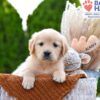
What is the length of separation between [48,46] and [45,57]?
0.17 feet

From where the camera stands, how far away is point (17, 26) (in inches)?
179

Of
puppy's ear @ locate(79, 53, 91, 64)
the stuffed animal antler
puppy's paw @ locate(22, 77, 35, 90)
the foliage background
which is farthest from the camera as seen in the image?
the foliage background

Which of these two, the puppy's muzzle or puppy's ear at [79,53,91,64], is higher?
the puppy's muzzle

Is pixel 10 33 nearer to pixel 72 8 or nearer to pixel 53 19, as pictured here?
pixel 53 19

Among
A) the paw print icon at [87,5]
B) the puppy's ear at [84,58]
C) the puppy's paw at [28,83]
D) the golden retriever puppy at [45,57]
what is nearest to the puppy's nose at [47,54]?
the golden retriever puppy at [45,57]

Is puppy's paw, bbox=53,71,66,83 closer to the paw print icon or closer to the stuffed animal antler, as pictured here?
the stuffed animal antler

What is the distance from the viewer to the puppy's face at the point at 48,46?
2.22m

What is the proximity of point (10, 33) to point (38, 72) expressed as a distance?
2.40 metres

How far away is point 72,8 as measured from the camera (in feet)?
9.45

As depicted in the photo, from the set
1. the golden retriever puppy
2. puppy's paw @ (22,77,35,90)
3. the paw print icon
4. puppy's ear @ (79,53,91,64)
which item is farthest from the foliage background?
puppy's paw @ (22,77,35,90)

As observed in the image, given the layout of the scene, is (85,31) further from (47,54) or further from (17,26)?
(17,26)

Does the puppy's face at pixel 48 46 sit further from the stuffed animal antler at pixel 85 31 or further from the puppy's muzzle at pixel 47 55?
the stuffed animal antler at pixel 85 31

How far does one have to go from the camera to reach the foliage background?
14.8 ft

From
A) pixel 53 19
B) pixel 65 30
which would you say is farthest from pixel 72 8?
pixel 53 19
